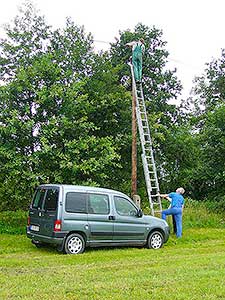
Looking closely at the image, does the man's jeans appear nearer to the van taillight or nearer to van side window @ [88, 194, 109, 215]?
van side window @ [88, 194, 109, 215]

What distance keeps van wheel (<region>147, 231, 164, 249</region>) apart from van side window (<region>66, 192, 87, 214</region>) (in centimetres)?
231

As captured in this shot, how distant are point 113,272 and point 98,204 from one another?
12.3 feet

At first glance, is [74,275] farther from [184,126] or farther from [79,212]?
[184,126]


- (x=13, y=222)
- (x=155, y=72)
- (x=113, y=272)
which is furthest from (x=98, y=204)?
(x=155, y=72)

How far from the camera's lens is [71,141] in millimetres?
13742

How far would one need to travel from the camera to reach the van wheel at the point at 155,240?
12281 mm

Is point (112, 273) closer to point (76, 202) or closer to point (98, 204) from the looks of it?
point (76, 202)


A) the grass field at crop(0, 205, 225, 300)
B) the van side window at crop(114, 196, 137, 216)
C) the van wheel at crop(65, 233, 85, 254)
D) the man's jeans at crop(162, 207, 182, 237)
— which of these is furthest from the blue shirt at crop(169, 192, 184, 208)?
the van wheel at crop(65, 233, 85, 254)

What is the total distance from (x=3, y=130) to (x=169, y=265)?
705 cm

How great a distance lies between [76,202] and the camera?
36.6ft

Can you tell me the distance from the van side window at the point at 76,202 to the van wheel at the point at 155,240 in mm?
2310

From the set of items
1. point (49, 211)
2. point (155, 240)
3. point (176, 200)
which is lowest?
point (155, 240)

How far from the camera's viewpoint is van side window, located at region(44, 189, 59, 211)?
10.9m

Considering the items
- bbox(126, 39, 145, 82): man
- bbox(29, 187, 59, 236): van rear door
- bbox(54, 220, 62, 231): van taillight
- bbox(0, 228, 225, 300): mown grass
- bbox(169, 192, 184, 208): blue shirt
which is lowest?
bbox(0, 228, 225, 300): mown grass
